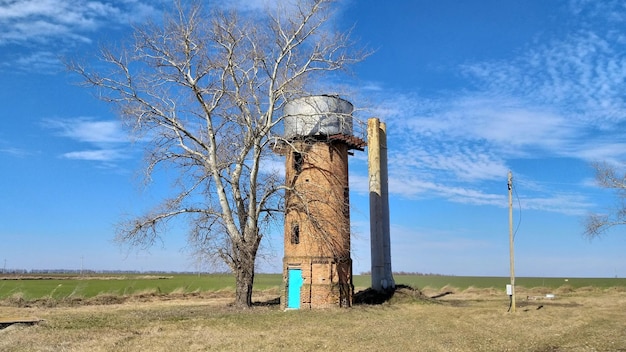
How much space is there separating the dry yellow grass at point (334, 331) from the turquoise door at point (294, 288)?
1.90 metres

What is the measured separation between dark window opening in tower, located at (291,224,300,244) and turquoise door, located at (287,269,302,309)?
4.89 feet

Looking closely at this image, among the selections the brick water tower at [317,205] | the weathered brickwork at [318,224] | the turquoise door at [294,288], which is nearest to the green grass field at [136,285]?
the turquoise door at [294,288]

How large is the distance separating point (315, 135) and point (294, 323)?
10.6 meters

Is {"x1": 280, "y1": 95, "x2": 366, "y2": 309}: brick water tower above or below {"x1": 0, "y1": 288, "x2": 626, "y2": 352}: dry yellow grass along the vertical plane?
above

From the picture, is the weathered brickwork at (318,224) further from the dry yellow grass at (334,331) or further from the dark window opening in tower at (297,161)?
the dry yellow grass at (334,331)

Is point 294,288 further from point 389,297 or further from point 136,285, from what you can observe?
point 136,285

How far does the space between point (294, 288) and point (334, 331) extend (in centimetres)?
897

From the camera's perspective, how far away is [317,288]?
1029 inches

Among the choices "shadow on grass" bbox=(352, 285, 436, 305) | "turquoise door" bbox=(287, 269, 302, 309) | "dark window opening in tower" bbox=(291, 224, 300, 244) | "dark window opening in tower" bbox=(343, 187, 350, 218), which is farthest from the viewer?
"shadow on grass" bbox=(352, 285, 436, 305)

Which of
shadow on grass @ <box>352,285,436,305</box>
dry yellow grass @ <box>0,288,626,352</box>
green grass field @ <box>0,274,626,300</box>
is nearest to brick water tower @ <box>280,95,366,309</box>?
dry yellow grass @ <box>0,288,626,352</box>

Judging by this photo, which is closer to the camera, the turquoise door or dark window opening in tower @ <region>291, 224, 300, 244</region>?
the turquoise door

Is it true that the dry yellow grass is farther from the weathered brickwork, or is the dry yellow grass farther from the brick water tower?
the brick water tower

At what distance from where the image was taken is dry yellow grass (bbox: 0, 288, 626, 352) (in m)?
14.3

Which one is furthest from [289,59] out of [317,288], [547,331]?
[547,331]
